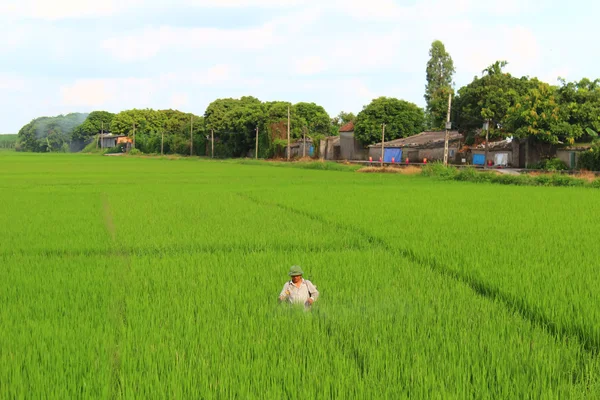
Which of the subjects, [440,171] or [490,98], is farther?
[490,98]

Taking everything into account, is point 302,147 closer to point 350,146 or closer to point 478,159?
point 350,146

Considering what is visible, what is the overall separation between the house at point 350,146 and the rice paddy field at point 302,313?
42526mm

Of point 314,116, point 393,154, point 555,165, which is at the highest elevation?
point 314,116

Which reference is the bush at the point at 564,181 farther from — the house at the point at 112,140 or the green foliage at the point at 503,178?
the house at the point at 112,140

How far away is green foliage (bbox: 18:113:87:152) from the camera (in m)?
106

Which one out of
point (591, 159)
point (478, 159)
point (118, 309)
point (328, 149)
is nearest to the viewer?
point (118, 309)

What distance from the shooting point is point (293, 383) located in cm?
295

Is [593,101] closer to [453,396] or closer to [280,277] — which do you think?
[280,277]

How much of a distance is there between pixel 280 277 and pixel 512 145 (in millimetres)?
32856

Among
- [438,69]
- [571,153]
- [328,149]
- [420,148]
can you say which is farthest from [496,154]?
[438,69]

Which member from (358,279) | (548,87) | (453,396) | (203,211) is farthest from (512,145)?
(453,396)

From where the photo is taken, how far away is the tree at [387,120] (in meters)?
49.0

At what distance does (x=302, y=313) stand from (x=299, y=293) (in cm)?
15

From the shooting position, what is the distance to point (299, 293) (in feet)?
13.9
